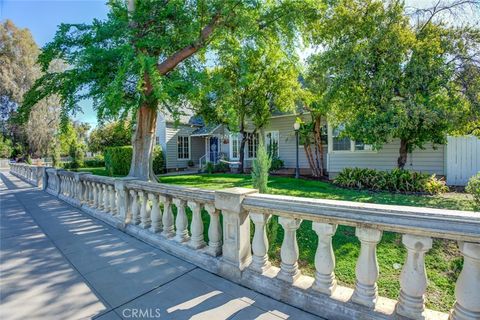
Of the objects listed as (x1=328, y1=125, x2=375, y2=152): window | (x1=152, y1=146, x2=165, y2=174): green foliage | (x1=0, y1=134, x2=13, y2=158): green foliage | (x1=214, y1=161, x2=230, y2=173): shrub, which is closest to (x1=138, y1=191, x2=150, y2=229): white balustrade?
(x1=328, y1=125, x2=375, y2=152): window

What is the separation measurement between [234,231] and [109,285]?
1470mm

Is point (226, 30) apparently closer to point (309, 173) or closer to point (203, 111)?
point (203, 111)

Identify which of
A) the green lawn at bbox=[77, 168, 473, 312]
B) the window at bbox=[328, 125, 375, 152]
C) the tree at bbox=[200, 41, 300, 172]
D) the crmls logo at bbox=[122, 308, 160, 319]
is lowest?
the green lawn at bbox=[77, 168, 473, 312]

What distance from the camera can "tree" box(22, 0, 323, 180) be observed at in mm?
5012

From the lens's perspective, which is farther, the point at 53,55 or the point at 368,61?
the point at 368,61

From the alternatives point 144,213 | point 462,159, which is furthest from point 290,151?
point 144,213

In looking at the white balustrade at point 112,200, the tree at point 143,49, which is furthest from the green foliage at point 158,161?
the white balustrade at point 112,200

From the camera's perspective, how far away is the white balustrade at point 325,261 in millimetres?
2137

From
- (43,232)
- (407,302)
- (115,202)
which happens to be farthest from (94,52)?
(407,302)

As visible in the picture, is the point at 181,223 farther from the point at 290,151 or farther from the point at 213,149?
the point at 213,149

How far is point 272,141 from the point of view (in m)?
16.0

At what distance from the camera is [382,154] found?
11.0 metres

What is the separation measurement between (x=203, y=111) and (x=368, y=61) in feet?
27.2

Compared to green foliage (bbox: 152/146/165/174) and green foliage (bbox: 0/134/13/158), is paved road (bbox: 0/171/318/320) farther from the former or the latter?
green foliage (bbox: 0/134/13/158)
